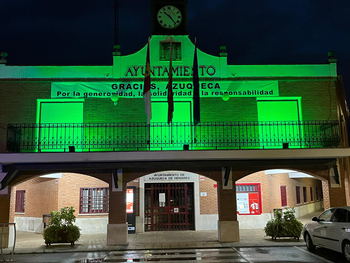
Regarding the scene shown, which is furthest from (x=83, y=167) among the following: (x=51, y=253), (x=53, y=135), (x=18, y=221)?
(x=18, y=221)

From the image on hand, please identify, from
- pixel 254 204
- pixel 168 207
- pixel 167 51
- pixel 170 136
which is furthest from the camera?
pixel 254 204

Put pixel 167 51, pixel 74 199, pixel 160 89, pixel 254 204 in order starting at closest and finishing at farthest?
1. pixel 160 89
2. pixel 167 51
3. pixel 74 199
4. pixel 254 204

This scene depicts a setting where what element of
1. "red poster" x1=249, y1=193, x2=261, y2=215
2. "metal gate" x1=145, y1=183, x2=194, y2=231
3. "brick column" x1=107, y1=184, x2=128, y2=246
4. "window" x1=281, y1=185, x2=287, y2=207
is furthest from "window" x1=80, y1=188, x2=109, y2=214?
"window" x1=281, y1=185, x2=287, y2=207

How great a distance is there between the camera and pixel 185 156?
12.6 metres

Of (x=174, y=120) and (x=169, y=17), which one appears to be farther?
(x=169, y=17)

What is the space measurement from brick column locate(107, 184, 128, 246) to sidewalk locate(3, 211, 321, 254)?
363mm

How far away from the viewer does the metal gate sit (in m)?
17.7

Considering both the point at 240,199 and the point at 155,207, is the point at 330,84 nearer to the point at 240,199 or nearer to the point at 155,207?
the point at 240,199

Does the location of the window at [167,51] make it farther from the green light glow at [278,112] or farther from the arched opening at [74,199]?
the arched opening at [74,199]

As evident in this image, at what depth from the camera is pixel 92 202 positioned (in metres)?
17.7

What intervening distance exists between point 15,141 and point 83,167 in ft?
9.48

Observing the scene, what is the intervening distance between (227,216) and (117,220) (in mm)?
4296

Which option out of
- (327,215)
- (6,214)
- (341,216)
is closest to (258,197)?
(327,215)

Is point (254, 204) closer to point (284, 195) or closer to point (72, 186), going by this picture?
point (284, 195)
